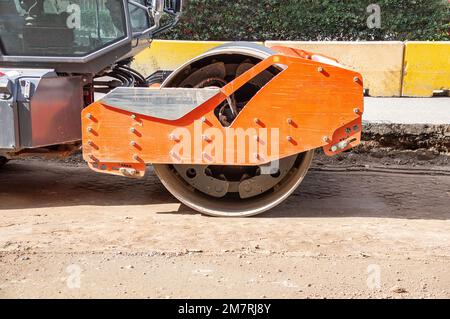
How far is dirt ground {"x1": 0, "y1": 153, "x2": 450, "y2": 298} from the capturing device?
11.8ft

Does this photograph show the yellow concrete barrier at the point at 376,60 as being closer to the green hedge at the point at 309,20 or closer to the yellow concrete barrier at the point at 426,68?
the yellow concrete barrier at the point at 426,68

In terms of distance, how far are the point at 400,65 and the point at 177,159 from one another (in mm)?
6220

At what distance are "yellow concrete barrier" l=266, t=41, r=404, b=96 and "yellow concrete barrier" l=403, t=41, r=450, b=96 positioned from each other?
0.12 metres

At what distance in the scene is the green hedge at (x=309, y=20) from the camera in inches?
511

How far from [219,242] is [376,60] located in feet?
21.1

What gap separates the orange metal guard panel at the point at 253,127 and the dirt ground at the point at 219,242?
51 centimetres

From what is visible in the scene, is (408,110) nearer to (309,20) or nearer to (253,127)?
(253,127)

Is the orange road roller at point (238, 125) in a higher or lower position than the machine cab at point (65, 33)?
lower

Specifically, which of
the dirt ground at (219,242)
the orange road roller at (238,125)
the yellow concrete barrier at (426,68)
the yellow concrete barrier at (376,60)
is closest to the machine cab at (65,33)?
the orange road roller at (238,125)

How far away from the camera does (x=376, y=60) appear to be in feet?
32.6

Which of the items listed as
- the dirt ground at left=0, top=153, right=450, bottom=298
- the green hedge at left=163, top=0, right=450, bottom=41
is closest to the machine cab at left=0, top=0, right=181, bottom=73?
the dirt ground at left=0, top=153, right=450, bottom=298

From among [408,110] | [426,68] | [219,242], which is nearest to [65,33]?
[219,242]

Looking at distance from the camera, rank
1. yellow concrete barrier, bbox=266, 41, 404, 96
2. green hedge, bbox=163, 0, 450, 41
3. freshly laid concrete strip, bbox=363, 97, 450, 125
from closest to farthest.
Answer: freshly laid concrete strip, bbox=363, 97, 450, 125
yellow concrete barrier, bbox=266, 41, 404, 96
green hedge, bbox=163, 0, 450, 41

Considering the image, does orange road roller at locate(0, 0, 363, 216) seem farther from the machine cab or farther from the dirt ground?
the dirt ground
